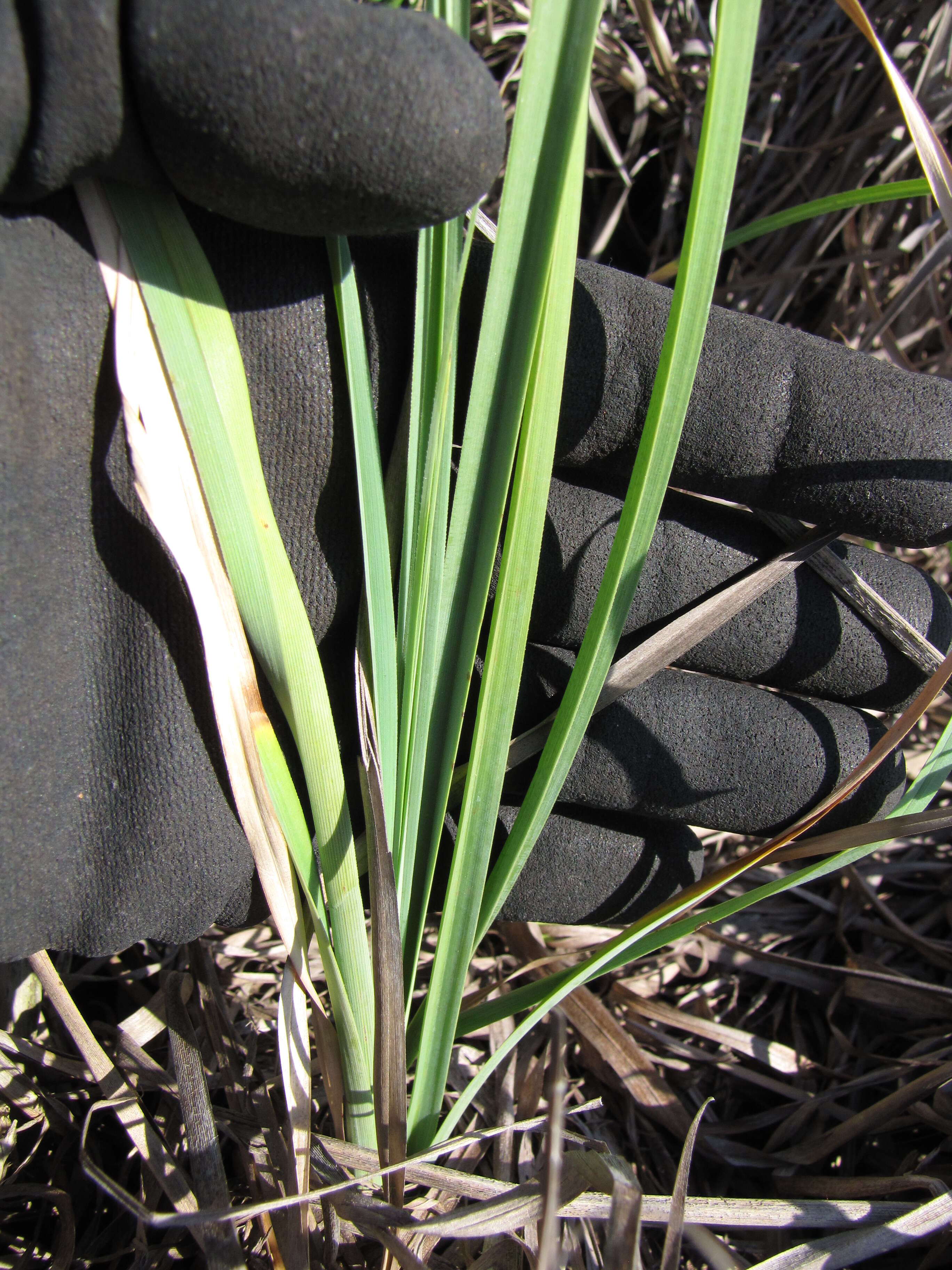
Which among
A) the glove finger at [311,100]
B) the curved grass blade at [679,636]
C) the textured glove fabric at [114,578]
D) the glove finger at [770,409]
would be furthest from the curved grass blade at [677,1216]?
the glove finger at [311,100]

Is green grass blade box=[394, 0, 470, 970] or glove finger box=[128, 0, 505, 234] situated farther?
green grass blade box=[394, 0, 470, 970]

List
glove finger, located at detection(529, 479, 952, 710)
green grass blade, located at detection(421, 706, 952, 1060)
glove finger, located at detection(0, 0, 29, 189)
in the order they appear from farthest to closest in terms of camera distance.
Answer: glove finger, located at detection(529, 479, 952, 710) → green grass blade, located at detection(421, 706, 952, 1060) → glove finger, located at detection(0, 0, 29, 189)

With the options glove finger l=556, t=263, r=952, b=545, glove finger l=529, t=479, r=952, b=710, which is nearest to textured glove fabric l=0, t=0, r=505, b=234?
glove finger l=556, t=263, r=952, b=545

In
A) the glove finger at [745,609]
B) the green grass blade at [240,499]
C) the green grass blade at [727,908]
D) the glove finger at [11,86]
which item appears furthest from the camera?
the glove finger at [745,609]

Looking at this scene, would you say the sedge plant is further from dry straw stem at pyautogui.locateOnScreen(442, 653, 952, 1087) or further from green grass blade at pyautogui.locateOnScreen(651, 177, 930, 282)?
green grass blade at pyautogui.locateOnScreen(651, 177, 930, 282)

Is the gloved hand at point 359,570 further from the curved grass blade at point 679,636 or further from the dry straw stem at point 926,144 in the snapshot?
the dry straw stem at point 926,144

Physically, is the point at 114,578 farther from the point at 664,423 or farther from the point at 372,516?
the point at 664,423

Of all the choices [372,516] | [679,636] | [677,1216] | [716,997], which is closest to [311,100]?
[372,516]

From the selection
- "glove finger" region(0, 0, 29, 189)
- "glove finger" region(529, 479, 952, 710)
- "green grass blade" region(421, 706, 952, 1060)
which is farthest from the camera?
"glove finger" region(529, 479, 952, 710)
